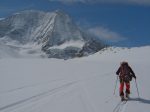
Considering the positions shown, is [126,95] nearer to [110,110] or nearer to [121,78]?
[121,78]

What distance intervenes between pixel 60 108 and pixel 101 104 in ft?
6.09

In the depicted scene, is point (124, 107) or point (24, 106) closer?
point (24, 106)

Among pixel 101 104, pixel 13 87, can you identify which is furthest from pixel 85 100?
pixel 13 87

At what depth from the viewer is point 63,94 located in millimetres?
16328

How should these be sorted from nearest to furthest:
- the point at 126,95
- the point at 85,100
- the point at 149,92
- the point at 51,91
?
1. the point at 85,100
2. the point at 126,95
3. the point at 51,91
4. the point at 149,92

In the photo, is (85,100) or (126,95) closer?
(85,100)

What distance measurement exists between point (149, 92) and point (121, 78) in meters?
2.81

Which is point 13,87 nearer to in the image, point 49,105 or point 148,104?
point 49,105

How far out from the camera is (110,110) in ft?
41.5

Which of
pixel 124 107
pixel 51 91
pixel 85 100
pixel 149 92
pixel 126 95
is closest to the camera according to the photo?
pixel 124 107

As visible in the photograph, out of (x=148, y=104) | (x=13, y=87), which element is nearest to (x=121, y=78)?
(x=148, y=104)

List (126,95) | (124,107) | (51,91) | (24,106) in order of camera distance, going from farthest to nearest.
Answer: (51,91), (126,95), (124,107), (24,106)

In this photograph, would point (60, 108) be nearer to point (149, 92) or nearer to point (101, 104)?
point (101, 104)

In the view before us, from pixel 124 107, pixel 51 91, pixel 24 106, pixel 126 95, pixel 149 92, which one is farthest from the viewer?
pixel 149 92
